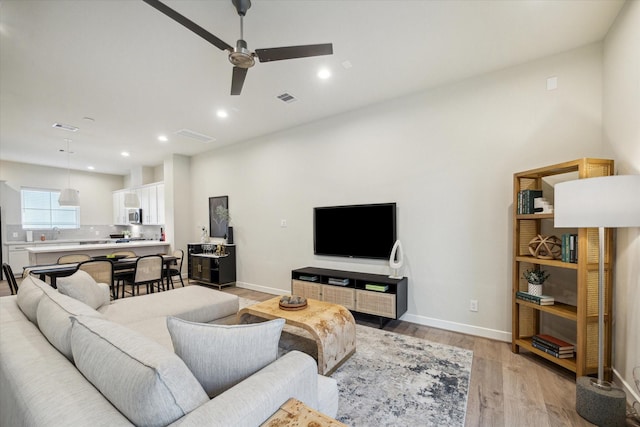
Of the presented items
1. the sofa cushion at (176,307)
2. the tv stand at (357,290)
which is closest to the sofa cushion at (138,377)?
the sofa cushion at (176,307)

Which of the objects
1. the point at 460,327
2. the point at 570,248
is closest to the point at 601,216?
the point at 570,248

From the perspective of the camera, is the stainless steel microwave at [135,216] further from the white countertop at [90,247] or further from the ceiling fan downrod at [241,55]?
the ceiling fan downrod at [241,55]

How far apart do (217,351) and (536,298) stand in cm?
282

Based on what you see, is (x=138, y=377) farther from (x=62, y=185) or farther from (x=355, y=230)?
(x=62, y=185)

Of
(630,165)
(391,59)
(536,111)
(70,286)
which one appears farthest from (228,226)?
(630,165)

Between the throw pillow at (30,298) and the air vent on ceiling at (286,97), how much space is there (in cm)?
305

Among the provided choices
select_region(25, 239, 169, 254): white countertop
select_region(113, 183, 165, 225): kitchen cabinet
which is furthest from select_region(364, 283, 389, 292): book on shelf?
select_region(113, 183, 165, 225): kitchen cabinet

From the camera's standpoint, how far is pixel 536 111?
2.89 m

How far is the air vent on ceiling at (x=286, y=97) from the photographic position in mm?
3637

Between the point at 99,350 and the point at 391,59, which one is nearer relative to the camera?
the point at 99,350

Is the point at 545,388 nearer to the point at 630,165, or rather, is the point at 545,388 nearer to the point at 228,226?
the point at 630,165

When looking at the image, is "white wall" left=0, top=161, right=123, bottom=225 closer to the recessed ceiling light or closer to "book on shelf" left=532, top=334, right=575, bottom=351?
the recessed ceiling light

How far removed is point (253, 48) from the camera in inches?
107

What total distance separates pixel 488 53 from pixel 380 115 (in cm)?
141
